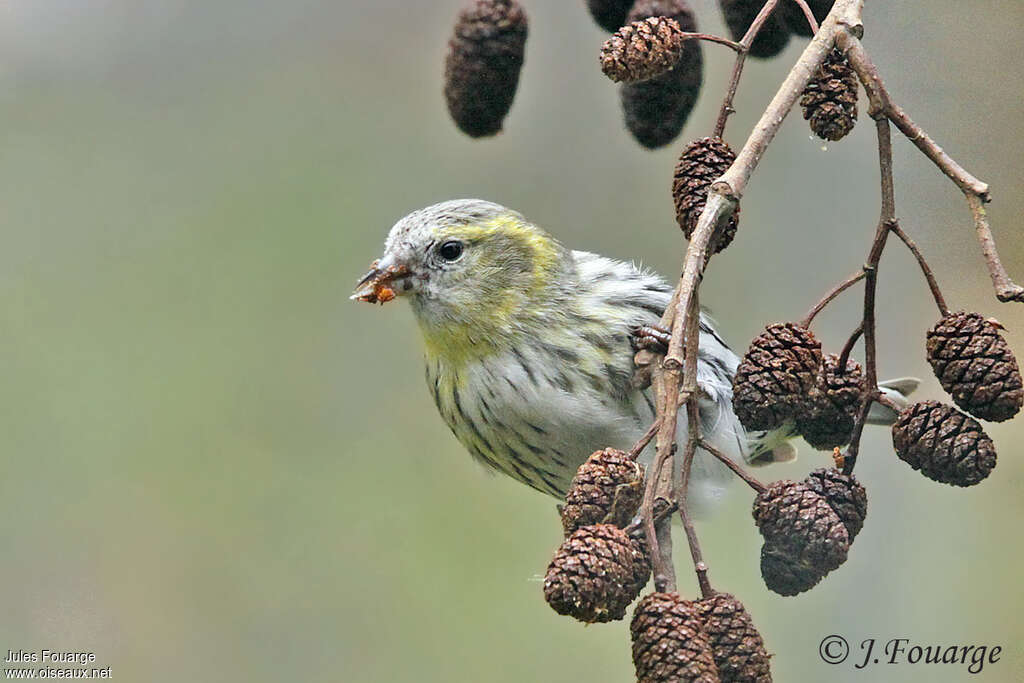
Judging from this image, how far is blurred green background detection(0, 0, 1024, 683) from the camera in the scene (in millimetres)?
3398

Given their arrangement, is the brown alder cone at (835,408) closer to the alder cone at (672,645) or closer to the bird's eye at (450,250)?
the alder cone at (672,645)

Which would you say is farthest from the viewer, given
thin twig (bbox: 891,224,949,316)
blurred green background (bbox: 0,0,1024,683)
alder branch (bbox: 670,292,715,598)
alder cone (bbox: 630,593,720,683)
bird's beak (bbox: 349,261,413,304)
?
blurred green background (bbox: 0,0,1024,683)

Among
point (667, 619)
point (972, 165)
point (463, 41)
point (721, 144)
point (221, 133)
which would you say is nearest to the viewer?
point (667, 619)

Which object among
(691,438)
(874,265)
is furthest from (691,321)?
(874,265)

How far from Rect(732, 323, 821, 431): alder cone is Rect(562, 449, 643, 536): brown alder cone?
0.17 metres

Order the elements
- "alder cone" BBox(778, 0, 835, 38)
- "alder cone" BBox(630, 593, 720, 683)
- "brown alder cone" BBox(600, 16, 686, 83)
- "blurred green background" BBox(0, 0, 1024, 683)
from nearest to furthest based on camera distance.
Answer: "alder cone" BBox(630, 593, 720, 683) → "brown alder cone" BBox(600, 16, 686, 83) → "alder cone" BBox(778, 0, 835, 38) → "blurred green background" BBox(0, 0, 1024, 683)

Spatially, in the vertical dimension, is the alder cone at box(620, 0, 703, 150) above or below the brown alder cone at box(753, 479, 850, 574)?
above

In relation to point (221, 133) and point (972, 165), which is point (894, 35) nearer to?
point (972, 165)

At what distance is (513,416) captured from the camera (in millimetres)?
2223

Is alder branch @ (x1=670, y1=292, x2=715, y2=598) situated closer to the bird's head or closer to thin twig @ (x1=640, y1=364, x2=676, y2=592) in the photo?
thin twig @ (x1=640, y1=364, x2=676, y2=592)

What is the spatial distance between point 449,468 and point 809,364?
292 centimetres

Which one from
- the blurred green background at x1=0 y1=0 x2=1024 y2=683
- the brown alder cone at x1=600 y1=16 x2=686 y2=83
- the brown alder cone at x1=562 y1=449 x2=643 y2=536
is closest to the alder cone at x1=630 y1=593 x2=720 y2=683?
the brown alder cone at x1=562 y1=449 x2=643 y2=536

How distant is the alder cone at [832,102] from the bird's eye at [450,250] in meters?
0.84

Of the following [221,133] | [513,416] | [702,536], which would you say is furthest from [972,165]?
[221,133]
